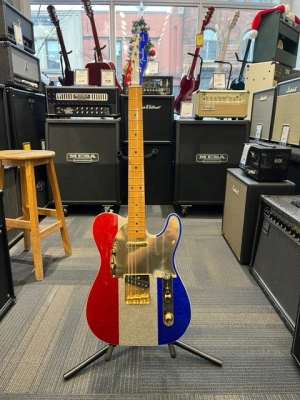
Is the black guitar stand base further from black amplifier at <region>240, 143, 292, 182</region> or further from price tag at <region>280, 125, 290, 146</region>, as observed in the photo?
price tag at <region>280, 125, 290, 146</region>

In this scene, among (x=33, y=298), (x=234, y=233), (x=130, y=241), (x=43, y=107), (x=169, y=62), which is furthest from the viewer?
(x=169, y=62)

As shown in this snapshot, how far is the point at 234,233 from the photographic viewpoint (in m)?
1.69

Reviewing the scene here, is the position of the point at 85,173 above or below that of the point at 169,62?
below

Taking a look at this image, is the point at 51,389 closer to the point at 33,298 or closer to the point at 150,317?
the point at 150,317

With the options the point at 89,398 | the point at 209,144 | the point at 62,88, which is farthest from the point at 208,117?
the point at 89,398

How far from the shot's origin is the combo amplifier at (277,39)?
2.21m

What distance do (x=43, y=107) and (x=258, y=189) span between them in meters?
1.77

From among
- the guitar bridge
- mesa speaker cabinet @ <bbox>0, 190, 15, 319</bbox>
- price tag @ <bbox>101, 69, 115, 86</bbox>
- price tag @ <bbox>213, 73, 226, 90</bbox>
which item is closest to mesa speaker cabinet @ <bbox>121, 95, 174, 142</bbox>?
price tag @ <bbox>101, 69, 115, 86</bbox>

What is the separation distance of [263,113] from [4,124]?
1.72 m

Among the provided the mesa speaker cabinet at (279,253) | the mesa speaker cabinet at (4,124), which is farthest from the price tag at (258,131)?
the mesa speaker cabinet at (4,124)

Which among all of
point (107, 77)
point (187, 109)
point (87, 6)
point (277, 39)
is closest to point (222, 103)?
point (187, 109)

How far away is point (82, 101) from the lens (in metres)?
2.14

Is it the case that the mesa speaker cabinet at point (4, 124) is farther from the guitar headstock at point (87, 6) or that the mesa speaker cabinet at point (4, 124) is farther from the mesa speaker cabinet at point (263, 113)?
the mesa speaker cabinet at point (263, 113)

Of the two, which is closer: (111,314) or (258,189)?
(111,314)
